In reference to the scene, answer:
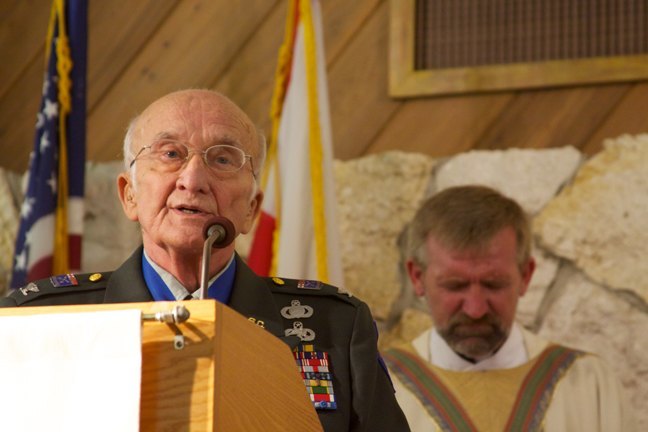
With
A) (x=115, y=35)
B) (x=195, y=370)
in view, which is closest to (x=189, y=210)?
(x=195, y=370)

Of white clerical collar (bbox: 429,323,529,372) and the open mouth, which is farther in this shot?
white clerical collar (bbox: 429,323,529,372)

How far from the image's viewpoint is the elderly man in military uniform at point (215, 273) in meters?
1.94

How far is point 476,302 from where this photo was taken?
317 centimetres

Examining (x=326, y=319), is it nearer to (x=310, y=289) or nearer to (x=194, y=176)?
(x=310, y=289)

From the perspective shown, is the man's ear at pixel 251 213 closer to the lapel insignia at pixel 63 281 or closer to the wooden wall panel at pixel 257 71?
the lapel insignia at pixel 63 281

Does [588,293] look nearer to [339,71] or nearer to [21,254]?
[339,71]

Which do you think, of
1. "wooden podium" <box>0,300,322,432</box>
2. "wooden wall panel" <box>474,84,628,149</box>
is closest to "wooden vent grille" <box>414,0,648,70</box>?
"wooden wall panel" <box>474,84,628,149</box>

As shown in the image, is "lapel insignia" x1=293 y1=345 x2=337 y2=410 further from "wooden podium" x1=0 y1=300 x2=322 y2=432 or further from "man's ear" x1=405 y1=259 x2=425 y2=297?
"man's ear" x1=405 y1=259 x2=425 y2=297

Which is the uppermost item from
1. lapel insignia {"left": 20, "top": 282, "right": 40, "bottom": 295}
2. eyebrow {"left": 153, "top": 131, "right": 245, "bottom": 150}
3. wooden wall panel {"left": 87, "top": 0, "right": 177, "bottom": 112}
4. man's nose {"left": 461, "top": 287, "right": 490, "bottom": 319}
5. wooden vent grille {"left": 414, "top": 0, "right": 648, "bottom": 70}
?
wooden wall panel {"left": 87, "top": 0, "right": 177, "bottom": 112}

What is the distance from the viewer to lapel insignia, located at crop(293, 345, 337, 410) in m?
1.87

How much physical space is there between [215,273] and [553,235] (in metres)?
1.71

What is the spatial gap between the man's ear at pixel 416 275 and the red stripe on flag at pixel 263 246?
1.46 ft

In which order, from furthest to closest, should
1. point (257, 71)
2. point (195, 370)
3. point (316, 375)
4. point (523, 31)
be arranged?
point (257, 71), point (523, 31), point (316, 375), point (195, 370)

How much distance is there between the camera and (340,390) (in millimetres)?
1903
